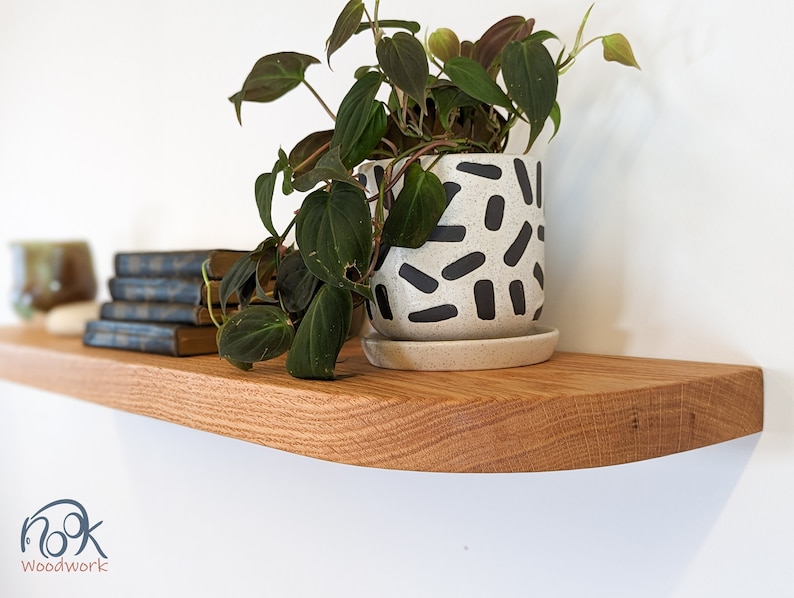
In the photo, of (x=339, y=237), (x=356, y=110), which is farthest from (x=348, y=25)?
(x=339, y=237)

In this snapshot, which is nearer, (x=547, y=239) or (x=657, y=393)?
(x=657, y=393)

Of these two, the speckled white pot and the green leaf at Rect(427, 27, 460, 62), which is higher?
the green leaf at Rect(427, 27, 460, 62)

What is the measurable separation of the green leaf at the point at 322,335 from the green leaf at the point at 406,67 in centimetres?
15

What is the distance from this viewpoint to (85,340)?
0.93m

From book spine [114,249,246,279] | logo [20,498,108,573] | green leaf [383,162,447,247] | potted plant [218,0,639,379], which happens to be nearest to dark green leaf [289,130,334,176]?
potted plant [218,0,639,379]

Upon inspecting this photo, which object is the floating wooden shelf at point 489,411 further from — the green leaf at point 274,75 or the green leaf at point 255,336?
the green leaf at point 274,75

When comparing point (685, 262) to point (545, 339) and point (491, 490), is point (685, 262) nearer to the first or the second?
point (545, 339)

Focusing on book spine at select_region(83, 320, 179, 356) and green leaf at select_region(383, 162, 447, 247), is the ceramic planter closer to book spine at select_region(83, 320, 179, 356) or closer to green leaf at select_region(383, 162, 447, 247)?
green leaf at select_region(383, 162, 447, 247)

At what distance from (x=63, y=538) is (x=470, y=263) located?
1.05 m

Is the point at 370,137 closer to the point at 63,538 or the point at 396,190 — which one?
the point at 396,190

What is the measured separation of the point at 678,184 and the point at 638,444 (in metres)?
0.26

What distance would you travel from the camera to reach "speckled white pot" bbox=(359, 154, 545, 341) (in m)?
0.58

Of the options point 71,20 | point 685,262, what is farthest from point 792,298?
point 71,20

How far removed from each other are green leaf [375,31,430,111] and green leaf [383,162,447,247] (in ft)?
0.17
